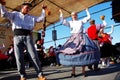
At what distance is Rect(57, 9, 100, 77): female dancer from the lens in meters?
4.42

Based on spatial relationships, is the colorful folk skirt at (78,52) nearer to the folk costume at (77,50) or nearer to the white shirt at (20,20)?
the folk costume at (77,50)

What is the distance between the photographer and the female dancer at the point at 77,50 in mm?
4418

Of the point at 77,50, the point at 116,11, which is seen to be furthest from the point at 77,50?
the point at 116,11

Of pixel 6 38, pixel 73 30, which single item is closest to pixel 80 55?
pixel 73 30

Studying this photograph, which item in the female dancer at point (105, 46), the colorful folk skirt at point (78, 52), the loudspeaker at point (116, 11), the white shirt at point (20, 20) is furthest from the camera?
the loudspeaker at point (116, 11)

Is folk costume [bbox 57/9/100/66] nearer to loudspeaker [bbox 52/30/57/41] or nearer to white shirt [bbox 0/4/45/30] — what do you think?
white shirt [bbox 0/4/45/30]

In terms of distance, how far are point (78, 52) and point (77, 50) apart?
1.8 inches

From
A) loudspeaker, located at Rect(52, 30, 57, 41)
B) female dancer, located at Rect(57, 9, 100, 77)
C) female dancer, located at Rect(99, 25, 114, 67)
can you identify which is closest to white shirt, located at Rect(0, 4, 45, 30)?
female dancer, located at Rect(57, 9, 100, 77)

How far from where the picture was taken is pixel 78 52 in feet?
14.7

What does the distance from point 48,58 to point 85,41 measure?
23.7 feet

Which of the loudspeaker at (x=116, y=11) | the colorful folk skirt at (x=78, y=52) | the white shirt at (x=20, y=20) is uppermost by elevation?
the loudspeaker at (x=116, y=11)

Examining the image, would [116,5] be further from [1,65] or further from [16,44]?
[16,44]

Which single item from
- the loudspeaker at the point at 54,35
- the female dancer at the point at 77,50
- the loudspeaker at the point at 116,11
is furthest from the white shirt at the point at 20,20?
the loudspeaker at the point at 54,35

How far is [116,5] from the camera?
963 centimetres
